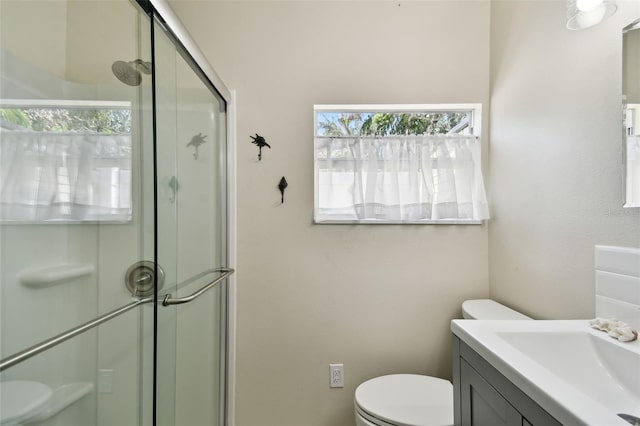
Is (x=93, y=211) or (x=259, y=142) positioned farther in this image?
(x=259, y=142)

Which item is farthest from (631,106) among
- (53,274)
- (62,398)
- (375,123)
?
(62,398)

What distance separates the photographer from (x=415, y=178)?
150 cm

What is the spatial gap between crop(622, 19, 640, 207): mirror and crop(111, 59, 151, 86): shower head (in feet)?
4.74

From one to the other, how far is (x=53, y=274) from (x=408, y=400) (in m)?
1.34

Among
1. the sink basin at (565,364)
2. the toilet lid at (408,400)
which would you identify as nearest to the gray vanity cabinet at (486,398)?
the sink basin at (565,364)

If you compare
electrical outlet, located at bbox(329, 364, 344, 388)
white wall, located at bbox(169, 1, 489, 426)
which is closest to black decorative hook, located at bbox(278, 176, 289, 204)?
white wall, located at bbox(169, 1, 489, 426)

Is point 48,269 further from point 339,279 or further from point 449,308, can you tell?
point 449,308

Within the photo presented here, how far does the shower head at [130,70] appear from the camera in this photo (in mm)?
884

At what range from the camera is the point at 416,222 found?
153 centimetres

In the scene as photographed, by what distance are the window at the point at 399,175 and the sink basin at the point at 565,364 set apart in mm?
741

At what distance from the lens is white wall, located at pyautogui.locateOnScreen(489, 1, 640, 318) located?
0.88 metres

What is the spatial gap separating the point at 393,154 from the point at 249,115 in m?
0.81

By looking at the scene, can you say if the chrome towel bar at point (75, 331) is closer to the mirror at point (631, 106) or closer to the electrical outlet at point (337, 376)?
the electrical outlet at point (337, 376)

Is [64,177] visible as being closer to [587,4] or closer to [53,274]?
[53,274]
